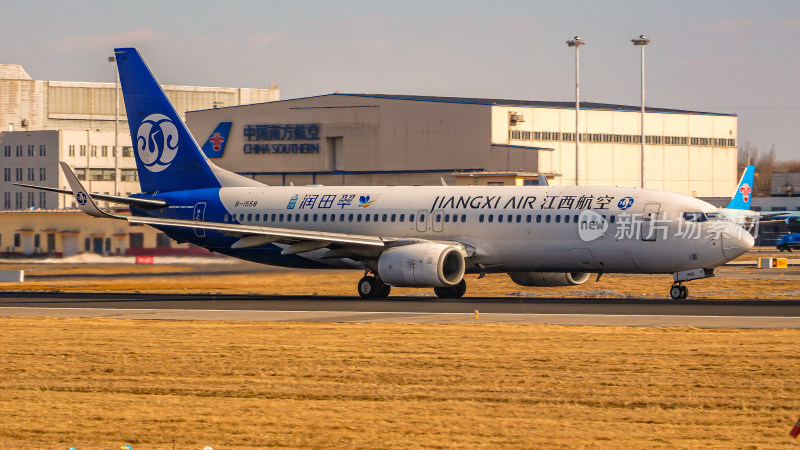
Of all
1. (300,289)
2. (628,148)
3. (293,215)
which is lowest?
(300,289)

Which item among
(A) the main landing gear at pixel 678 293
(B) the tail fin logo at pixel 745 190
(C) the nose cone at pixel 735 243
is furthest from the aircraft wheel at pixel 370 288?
(B) the tail fin logo at pixel 745 190

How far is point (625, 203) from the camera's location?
40.5 metres

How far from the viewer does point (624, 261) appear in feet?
131

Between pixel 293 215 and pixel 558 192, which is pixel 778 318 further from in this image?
pixel 293 215

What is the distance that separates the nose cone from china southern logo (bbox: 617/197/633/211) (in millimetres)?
3518

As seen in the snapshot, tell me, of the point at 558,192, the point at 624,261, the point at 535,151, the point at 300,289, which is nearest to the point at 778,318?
the point at 624,261

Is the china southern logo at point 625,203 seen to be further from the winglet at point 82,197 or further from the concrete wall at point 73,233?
the concrete wall at point 73,233

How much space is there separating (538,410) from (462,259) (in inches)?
946

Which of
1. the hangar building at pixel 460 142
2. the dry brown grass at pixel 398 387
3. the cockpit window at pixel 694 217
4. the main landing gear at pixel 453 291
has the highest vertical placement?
the hangar building at pixel 460 142

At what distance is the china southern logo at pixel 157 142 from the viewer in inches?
1975

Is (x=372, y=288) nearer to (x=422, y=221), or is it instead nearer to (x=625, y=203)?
(x=422, y=221)

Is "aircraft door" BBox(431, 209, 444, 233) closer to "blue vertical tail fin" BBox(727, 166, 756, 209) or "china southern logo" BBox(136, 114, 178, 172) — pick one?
"china southern logo" BBox(136, 114, 178, 172)

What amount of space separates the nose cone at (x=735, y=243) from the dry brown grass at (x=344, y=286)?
6082 millimetres

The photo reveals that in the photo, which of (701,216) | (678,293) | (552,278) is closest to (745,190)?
(552,278)
